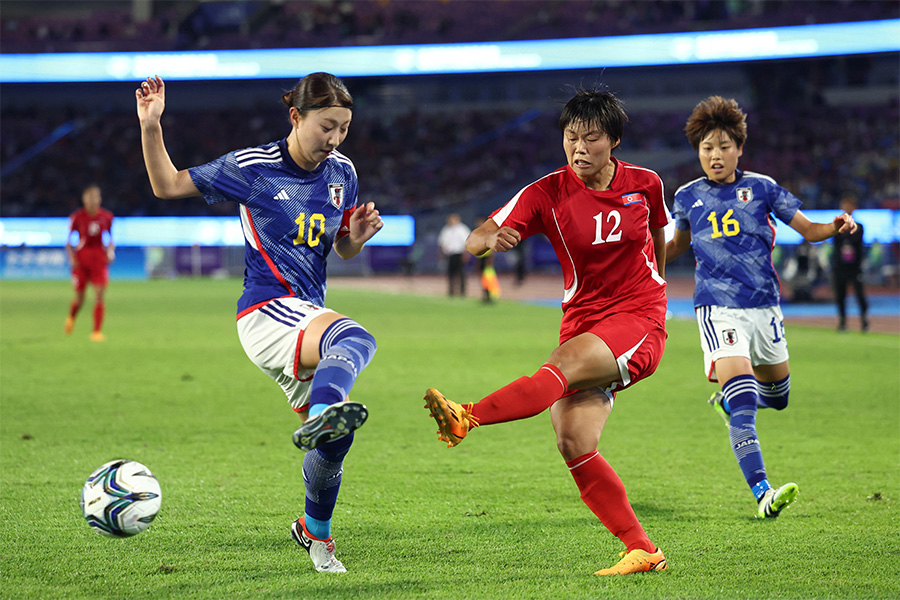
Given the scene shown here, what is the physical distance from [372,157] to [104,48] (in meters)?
13.1

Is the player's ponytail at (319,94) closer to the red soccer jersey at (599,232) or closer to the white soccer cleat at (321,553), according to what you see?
the red soccer jersey at (599,232)

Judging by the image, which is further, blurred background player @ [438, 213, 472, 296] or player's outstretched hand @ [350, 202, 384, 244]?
blurred background player @ [438, 213, 472, 296]

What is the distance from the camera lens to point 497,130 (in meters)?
45.5

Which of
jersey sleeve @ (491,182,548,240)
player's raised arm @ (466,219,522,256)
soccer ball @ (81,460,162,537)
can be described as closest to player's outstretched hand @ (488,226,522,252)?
player's raised arm @ (466,219,522,256)

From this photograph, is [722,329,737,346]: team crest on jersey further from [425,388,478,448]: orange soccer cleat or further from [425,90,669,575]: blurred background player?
[425,388,478,448]: orange soccer cleat

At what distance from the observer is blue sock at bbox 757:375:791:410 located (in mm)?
5738

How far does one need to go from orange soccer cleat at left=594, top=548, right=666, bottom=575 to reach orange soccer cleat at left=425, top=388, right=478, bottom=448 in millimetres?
974

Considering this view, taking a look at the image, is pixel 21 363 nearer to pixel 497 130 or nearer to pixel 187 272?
pixel 187 272

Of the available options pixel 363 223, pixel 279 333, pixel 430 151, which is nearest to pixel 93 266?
pixel 363 223

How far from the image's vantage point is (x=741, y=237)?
552 cm

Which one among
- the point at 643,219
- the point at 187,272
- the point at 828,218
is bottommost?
the point at 187,272

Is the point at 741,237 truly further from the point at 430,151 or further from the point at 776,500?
the point at 430,151

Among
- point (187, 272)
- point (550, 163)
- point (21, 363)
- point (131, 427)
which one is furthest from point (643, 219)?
point (550, 163)

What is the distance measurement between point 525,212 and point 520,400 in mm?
859
